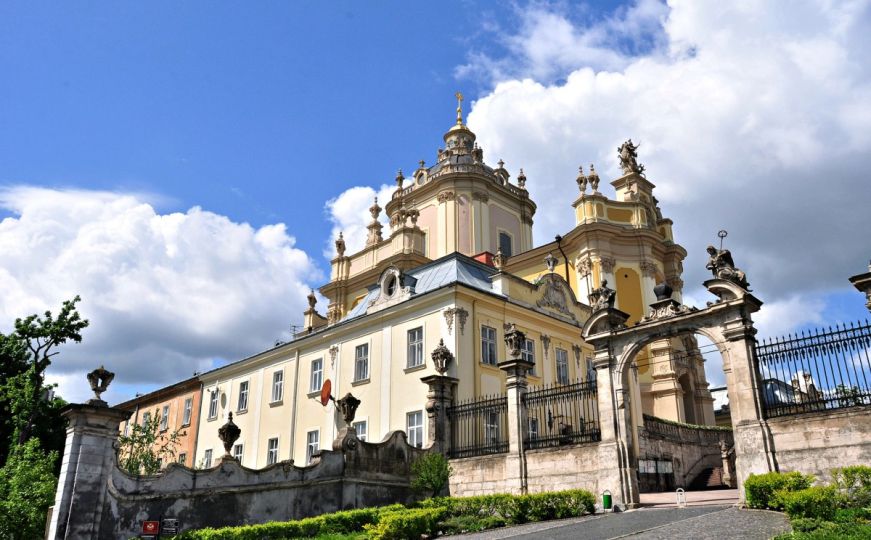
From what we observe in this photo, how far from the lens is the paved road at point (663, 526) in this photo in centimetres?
1234

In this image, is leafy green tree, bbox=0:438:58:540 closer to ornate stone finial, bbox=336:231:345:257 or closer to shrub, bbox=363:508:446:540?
shrub, bbox=363:508:446:540

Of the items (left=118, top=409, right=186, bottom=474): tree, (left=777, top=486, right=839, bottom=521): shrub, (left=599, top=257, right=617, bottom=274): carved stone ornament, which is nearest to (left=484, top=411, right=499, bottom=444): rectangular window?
(left=777, top=486, right=839, bottom=521): shrub

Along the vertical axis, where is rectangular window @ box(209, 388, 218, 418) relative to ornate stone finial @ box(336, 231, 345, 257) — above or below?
below

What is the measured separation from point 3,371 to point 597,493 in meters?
34.0

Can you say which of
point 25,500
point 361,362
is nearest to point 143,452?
point 361,362

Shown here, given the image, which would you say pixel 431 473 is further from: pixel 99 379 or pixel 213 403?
pixel 213 403

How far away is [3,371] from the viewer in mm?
37812

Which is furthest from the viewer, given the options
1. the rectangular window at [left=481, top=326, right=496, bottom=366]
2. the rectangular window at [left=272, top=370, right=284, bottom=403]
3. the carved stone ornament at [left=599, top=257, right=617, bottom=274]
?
the carved stone ornament at [left=599, top=257, right=617, bottom=274]

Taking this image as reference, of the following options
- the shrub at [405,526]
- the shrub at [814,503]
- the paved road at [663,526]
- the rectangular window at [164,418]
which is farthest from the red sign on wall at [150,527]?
the rectangular window at [164,418]

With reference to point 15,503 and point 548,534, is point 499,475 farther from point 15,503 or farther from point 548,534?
point 15,503

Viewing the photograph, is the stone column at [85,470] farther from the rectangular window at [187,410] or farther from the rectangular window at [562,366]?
the rectangular window at [187,410]

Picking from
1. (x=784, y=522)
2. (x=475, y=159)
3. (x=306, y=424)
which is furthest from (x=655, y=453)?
(x=475, y=159)

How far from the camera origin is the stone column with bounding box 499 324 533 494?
20562 millimetres

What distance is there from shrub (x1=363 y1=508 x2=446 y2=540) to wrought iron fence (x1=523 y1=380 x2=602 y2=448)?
5407mm
